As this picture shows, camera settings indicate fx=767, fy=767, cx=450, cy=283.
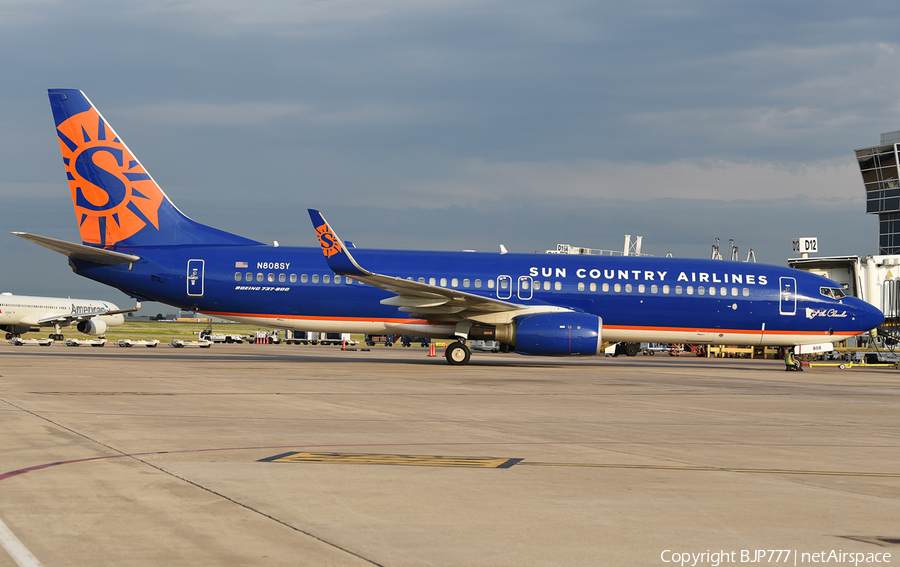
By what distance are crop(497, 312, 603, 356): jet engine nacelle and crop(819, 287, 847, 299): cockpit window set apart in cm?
953

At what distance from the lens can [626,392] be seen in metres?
18.1

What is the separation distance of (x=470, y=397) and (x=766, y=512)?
1020 cm

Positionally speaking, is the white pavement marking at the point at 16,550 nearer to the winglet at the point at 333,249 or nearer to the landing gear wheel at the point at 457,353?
the winglet at the point at 333,249

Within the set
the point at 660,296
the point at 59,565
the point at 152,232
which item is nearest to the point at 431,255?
the point at 660,296

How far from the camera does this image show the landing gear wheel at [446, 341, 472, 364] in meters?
28.0

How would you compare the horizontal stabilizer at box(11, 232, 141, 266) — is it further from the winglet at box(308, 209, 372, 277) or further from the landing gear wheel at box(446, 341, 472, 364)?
the landing gear wheel at box(446, 341, 472, 364)

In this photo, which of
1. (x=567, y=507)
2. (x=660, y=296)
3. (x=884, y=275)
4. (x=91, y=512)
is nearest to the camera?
(x=91, y=512)

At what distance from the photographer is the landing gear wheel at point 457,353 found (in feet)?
91.9

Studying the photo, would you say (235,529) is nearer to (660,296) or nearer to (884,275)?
(660,296)

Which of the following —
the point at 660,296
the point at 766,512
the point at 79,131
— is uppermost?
the point at 79,131

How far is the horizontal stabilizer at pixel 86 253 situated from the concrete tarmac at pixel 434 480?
518 inches

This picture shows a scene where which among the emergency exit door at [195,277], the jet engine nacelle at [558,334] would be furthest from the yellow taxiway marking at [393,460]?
the emergency exit door at [195,277]

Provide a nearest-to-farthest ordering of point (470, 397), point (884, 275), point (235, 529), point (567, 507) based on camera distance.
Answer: point (235, 529) → point (567, 507) → point (470, 397) → point (884, 275)

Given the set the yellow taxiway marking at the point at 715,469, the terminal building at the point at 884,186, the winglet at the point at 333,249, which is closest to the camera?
the yellow taxiway marking at the point at 715,469
